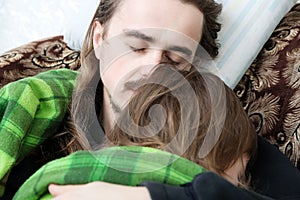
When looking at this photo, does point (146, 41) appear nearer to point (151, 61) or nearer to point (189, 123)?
point (151, 61)

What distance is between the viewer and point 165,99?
85cm

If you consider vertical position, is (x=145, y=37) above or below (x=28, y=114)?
above

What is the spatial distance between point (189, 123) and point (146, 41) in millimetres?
241

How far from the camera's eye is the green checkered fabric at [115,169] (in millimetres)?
710

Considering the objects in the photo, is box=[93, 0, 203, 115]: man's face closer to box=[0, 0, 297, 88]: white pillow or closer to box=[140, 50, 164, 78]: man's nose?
box=[140, 50, 164, 78]: man's nose

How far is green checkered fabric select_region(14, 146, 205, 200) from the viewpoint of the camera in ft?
2.33

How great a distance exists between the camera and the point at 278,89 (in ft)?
3.65

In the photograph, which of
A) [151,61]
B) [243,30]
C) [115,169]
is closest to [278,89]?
[243,30]

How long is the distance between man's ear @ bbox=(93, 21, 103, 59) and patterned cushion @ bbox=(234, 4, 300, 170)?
1.10 ft

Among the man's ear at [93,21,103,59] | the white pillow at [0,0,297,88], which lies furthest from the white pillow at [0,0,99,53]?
the man's ear at [93,21,103,59]

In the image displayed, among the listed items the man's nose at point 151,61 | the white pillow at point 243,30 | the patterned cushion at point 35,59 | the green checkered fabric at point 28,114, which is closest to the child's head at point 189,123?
the man's nose at point 151,61

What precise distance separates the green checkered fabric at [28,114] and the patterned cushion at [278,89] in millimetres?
409

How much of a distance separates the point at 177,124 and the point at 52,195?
232mm

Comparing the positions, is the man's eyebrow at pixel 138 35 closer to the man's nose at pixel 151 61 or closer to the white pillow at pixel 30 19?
the man's nose at pixel 151 61
